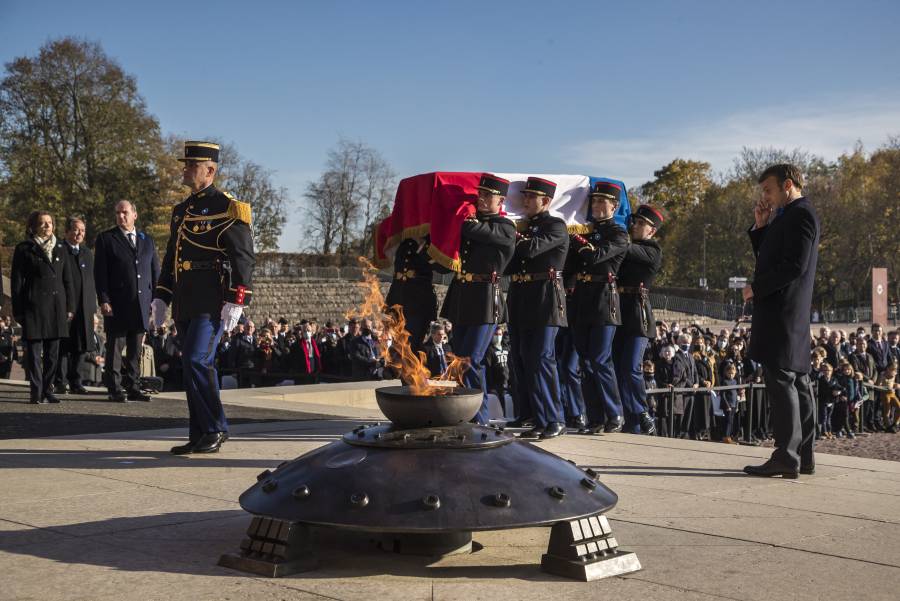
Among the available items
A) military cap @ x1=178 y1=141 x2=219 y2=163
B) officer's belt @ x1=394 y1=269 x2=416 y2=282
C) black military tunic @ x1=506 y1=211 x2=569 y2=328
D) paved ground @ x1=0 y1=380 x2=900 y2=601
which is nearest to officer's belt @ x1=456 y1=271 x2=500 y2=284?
black military tunic @ x1=506 y1=211 x2=569 y2=328

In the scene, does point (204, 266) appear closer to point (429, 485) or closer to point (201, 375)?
point (201, 375)

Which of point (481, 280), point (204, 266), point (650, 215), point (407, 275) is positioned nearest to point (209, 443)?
point (204, 266)

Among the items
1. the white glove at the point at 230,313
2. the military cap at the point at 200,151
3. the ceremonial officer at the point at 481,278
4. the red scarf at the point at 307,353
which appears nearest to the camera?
the white glove at the point at 230,313

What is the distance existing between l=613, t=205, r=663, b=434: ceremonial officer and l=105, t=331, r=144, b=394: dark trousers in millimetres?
5185

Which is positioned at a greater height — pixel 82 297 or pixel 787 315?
pixel 82 297

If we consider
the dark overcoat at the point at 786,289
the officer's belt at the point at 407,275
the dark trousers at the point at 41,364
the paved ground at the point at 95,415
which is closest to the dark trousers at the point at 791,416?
the dark overcoat at the point at 786,289

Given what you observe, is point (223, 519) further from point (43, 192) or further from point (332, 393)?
point (43, 192)

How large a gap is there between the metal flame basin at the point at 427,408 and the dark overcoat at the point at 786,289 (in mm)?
2847

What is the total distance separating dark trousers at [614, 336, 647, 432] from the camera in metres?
9.37

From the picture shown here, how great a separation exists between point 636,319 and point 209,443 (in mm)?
4288

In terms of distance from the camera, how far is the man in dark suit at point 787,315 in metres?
6.38

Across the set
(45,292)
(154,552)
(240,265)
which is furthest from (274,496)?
(45,292)

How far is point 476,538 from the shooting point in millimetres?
4566

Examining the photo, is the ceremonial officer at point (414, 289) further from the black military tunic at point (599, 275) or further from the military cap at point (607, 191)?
the military cap at point (607, 191)
